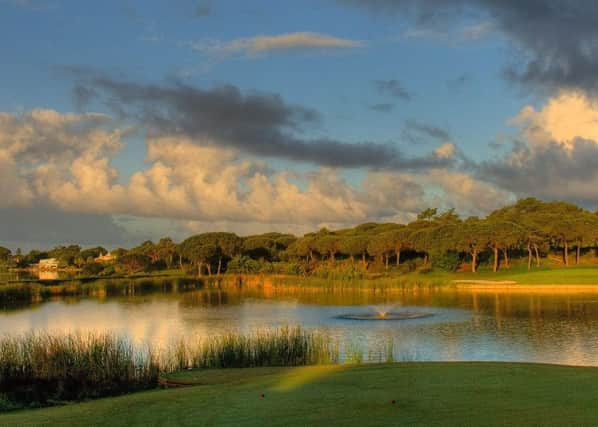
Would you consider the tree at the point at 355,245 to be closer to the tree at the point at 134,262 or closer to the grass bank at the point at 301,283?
the grass bank at the point at 301,283

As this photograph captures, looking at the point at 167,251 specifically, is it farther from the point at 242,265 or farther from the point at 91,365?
the point at 91,365

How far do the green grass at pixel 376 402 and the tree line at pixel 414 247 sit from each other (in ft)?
168

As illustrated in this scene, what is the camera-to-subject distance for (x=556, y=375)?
37.2 ft

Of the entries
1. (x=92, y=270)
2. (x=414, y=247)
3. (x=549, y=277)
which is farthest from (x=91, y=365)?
(x=92, y=270)

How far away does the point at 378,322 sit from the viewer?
100 feet

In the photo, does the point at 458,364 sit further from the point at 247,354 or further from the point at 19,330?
the point at 19,330

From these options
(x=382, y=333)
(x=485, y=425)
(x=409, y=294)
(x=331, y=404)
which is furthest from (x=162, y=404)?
(x=409, y=294)

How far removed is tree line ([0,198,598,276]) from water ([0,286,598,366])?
15.7 m

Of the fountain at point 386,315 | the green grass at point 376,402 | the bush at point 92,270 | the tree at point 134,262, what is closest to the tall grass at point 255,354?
the green grass at point 376,402

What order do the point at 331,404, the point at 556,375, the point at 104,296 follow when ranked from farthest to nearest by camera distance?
the point at 104,296 < the point at 556,375 < the point at 331,404

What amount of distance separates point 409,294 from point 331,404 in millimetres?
37817

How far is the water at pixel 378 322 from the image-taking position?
21.9m

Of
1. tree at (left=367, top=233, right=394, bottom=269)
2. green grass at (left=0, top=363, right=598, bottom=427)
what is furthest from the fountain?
tree at (left=367, top=233, right=394, bottom=269)

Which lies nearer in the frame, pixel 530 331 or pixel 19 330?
pixel 530 331
